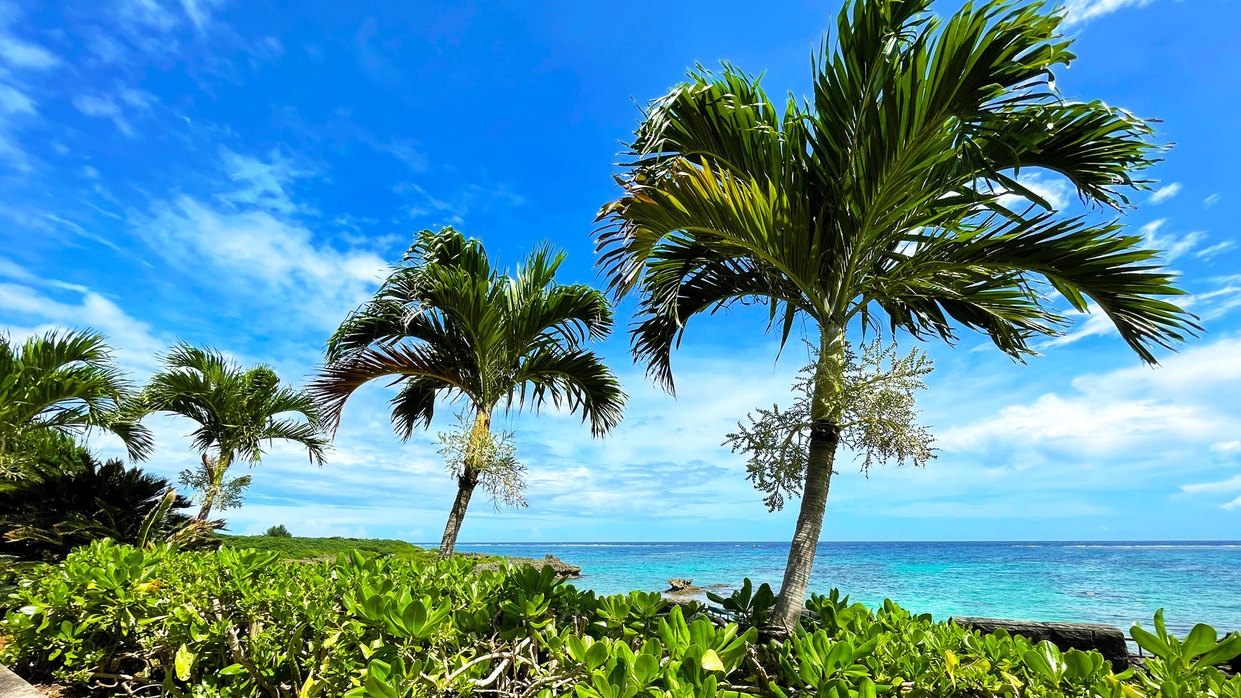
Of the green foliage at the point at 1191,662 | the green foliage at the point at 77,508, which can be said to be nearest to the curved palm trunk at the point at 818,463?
the green foliage at the point at 1191,662

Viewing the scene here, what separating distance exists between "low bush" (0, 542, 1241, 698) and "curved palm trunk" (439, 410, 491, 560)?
9.50 ft

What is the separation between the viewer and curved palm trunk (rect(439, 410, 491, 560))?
647 cm

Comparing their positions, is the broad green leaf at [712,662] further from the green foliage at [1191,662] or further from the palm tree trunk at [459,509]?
the palm tree trunk at [459,509]

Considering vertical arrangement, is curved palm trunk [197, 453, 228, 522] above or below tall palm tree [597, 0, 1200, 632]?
below

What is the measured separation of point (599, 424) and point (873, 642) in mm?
6659

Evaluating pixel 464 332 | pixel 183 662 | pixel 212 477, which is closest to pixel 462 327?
→ pixel 464 332

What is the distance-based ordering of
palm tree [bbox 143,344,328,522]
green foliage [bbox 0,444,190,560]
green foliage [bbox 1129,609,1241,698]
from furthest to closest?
palm tree [bbox 143,344,328,522]
green foliage [bbox 0,444,190,560]
green foliage [bbox 1129,609,1241,698]

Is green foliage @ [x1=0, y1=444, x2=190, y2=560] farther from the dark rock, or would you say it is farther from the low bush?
the dark rock

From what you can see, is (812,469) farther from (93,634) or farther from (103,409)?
(103,409)

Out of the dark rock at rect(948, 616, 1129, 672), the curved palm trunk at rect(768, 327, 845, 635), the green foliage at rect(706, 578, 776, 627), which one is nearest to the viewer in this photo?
the green foliage at rect(706, 578, 776, 627)

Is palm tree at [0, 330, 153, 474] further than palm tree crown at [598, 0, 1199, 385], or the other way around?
palm tree at [0, 330, 153, 474]

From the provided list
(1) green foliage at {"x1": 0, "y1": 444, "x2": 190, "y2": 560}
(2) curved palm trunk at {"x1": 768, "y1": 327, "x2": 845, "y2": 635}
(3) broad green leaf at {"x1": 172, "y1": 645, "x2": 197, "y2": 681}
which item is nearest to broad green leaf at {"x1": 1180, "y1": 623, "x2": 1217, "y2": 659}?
(2) curved palm trunk at {"x1": 768, "y1": 327, "x2": 845, "y2": 635}

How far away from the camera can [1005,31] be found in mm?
2949

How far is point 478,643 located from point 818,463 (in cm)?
216
